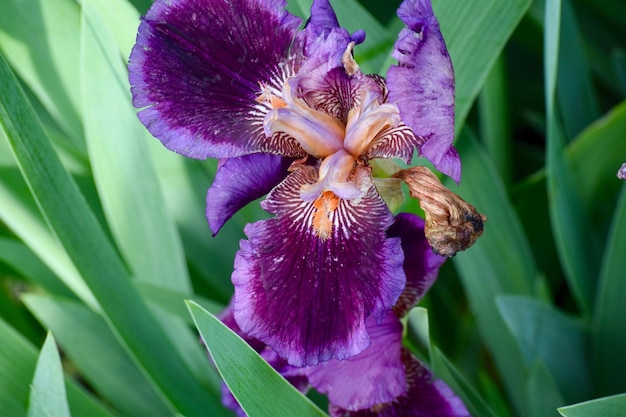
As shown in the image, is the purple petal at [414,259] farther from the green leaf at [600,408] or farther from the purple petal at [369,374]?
the green leaf at [600,408]

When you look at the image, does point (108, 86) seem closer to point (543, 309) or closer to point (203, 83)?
point (203, 83)

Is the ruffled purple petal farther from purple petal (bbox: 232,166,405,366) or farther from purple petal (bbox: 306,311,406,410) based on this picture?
purple petal (bbox: 306,311,406,410)

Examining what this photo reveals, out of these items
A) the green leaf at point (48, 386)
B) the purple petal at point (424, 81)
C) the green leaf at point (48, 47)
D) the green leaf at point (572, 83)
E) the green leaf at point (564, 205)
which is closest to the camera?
the purple petal at point (424, 81)

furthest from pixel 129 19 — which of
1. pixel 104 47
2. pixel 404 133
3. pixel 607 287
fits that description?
pixel 607 287

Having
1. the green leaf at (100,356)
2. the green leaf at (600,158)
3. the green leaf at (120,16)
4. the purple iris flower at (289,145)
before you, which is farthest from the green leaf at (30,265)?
the green leaf at (600,158)

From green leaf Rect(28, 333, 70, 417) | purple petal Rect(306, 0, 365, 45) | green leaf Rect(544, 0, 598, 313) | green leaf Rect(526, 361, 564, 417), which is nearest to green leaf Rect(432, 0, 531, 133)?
green leaf Rect(544, 0, 598, 313)

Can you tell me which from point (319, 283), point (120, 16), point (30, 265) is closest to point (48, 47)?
point (120, 16)
